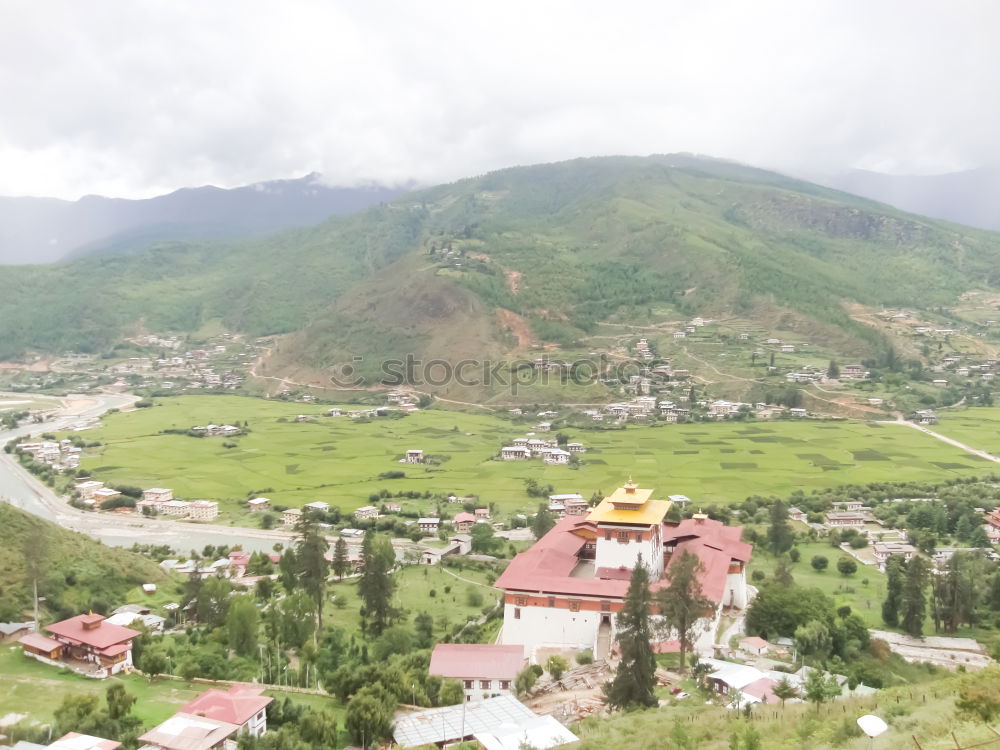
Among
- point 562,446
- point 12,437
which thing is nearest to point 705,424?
point 562,446

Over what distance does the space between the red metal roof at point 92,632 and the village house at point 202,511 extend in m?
27.9

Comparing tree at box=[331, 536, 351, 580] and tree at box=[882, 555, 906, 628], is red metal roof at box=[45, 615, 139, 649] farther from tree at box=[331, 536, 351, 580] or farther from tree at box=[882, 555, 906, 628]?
tree at box=[882, 555, 906, 628]

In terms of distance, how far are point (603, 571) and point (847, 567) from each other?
14.0m

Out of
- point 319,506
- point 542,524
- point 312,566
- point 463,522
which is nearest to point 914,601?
point 542,524

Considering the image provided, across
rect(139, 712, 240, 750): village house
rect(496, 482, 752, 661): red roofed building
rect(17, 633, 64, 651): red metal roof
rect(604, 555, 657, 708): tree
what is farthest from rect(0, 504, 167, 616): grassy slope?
rect(604, 555, 657, 708): tree

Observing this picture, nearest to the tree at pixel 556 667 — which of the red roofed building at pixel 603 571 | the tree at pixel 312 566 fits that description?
the red roofed building at pixel 603 571

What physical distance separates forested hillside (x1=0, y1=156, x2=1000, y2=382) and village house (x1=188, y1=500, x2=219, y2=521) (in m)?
56.4

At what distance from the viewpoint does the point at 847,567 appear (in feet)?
123

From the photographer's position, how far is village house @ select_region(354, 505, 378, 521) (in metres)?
51.9

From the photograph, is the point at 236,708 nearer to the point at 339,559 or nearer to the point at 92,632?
the point at 92,632

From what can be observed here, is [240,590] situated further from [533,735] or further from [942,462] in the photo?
[942,462]

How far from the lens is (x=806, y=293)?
123688 millimetres

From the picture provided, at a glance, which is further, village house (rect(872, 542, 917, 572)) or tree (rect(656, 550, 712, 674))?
village house (rect(872, 542, 917, 572))

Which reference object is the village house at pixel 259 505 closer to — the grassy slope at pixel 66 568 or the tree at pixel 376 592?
the grassy slope at pixel 66 568
